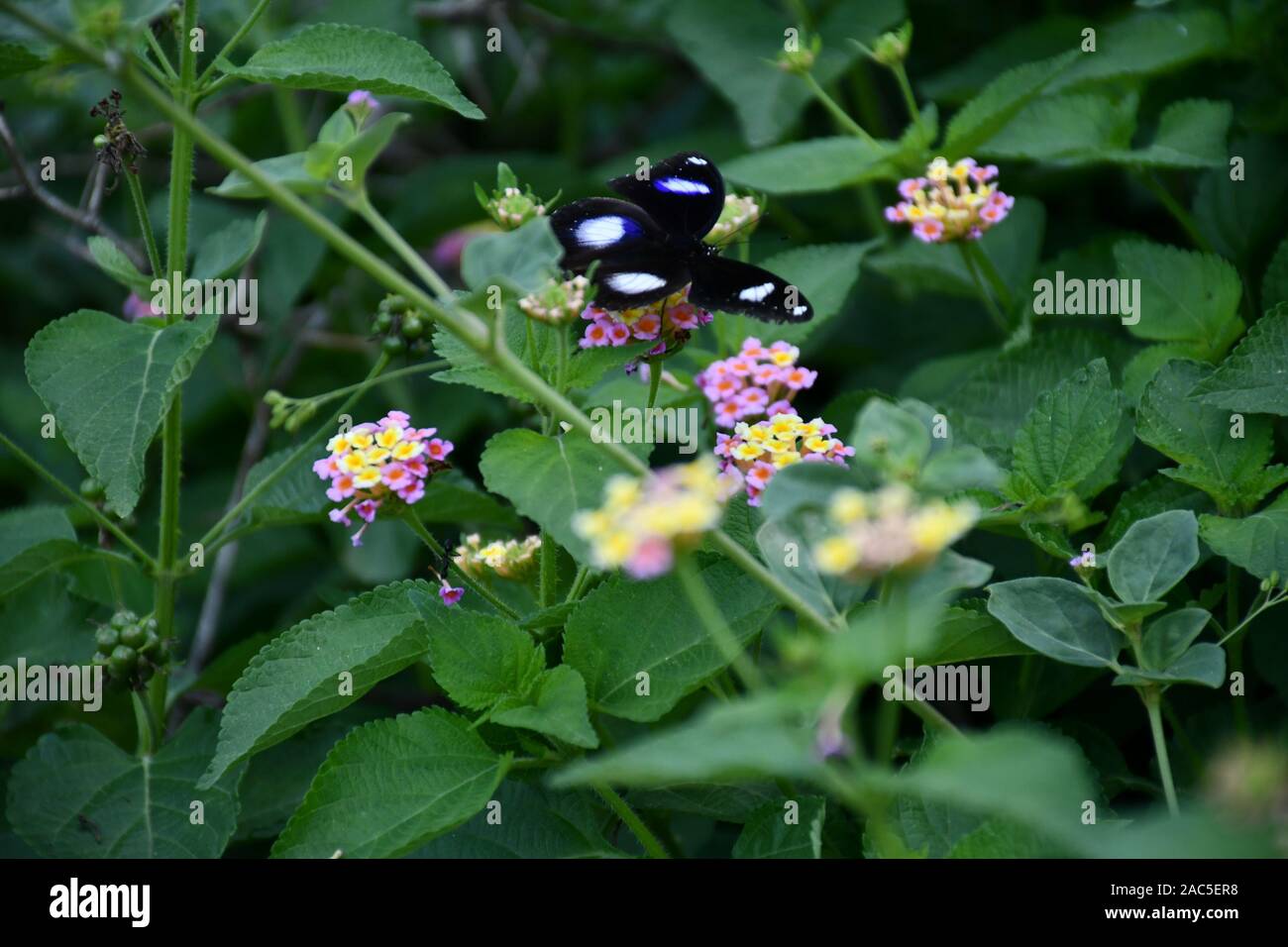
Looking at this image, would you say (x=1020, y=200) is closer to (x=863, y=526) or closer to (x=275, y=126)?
(x=863, y=526)

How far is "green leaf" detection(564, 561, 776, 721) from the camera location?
132 centimetres

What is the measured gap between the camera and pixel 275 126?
306 cm

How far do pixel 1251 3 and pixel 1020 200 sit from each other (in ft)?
1.53

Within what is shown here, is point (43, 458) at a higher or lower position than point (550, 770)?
higher

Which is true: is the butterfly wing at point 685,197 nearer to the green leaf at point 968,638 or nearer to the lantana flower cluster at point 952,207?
the lantana flower cluster at point 952,207

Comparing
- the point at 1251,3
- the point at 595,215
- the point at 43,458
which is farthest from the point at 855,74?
the point at 43,458

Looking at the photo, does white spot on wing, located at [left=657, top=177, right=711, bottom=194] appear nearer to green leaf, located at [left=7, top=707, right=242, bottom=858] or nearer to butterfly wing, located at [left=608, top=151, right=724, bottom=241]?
butterfly wing, located at [left=608, top=151, right=724, bottom=241]

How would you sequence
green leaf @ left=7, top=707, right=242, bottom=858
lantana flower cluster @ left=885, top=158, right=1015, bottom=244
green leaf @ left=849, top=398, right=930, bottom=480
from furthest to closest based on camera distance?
lantana flower cluster @ left=885, top=158, right=1015, bottom=244
green leaf @ left=7, top=707, right=242, bottom=858
green leaf @ left=849, top=398, right=930, bottom=480

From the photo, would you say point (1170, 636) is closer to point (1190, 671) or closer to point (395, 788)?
point (1190, 671)

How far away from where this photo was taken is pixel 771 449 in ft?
4.49

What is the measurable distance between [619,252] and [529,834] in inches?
25.6

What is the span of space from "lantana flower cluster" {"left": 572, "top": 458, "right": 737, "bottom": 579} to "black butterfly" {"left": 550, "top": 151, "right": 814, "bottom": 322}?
520mm

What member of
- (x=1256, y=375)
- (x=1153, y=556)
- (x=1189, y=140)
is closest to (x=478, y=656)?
(x=1153, y=556)

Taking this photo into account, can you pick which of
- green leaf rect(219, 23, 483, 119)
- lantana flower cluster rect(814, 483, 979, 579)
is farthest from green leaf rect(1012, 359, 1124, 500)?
green leaf rect(219, 23, 483, 119)
